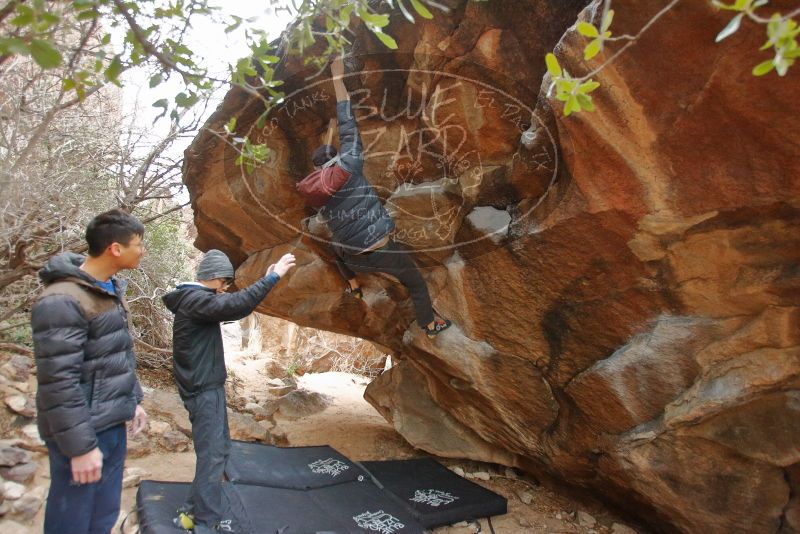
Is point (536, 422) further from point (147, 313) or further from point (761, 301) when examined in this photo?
point (147, 313)

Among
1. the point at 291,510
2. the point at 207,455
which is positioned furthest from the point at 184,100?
the point at 291,510

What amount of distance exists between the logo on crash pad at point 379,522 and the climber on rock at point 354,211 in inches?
50.5

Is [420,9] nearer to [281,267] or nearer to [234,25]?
[234,25]

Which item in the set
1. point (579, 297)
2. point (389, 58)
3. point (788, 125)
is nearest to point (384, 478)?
point (579, 297)

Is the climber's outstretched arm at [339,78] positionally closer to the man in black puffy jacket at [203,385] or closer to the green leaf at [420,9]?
the man in black puffy jacket at [203,385]

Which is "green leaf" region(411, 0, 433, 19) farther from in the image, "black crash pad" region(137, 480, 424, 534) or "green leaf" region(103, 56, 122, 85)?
"black crash pad" region(137, 480, 424, 534)

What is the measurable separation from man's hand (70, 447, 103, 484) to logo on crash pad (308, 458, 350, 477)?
92.8 inches

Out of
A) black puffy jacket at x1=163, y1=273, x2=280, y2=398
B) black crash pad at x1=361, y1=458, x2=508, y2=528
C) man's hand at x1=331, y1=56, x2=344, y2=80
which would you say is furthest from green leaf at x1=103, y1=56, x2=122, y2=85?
black crash pad at x1=361, y1=458, x2=508, y2=528

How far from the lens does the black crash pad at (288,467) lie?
153 inches

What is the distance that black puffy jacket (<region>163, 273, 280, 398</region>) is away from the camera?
9.20 feet

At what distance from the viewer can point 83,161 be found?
16.0 ft

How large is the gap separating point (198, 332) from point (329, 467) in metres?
1.95

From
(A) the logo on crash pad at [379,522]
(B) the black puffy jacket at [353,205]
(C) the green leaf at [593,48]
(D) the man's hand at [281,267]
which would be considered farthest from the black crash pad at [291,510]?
(C) the green leaf at [593,48]

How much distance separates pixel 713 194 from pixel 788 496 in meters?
1.76
